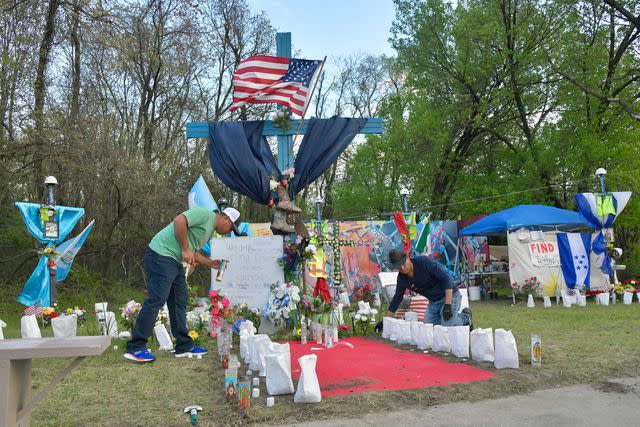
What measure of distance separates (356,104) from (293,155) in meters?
26.8

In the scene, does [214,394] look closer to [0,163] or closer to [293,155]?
[293,155]

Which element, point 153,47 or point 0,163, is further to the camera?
point 153,47

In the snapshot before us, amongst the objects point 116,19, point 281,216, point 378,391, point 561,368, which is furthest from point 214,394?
point 116,19

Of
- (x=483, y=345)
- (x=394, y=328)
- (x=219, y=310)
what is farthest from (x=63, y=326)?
(x=483, y=345)

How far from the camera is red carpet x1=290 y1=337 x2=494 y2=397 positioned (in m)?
4.56

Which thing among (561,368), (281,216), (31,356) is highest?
(281,216)

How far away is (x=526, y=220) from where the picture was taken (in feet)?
47.9

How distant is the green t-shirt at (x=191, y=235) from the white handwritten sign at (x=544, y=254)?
10.2 m

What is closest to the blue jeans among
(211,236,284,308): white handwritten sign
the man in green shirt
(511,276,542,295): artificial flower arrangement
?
(211,236,284,308): white handwritten sign

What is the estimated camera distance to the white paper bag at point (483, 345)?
538 centimetres

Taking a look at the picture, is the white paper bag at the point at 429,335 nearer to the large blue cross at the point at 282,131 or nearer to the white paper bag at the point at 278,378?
the white paper bag at the point at 278,378

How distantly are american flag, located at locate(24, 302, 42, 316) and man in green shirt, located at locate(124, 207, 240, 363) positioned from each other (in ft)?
16.3

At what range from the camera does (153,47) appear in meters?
18.0

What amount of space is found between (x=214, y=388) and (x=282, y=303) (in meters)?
2.83
